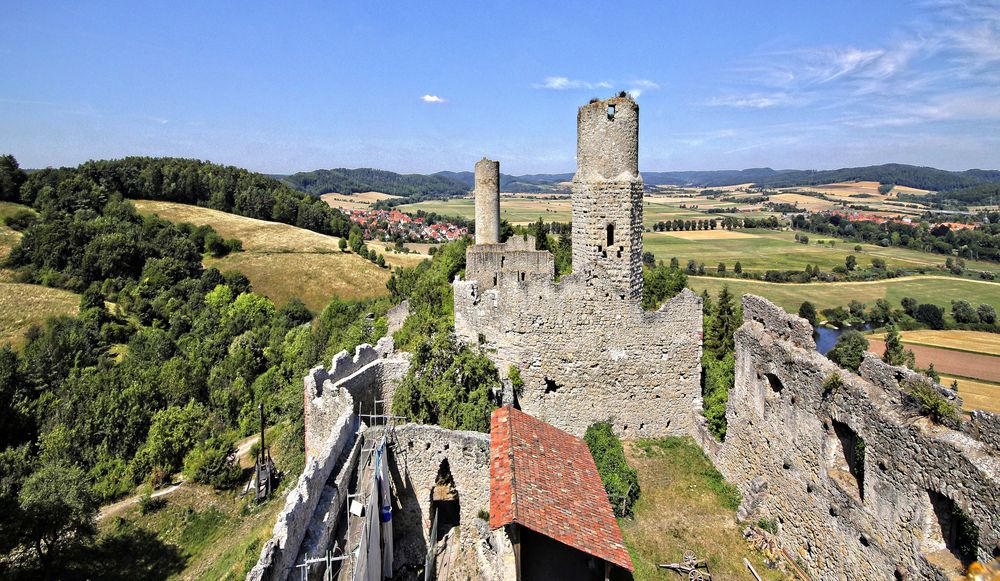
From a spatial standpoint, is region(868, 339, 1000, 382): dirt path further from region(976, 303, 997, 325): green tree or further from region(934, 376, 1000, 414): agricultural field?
region(976, 303, 997, 325): green tree

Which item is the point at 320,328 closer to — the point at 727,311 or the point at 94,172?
the point at 727,311

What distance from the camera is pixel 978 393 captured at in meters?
36.3

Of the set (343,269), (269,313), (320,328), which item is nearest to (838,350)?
(320,328)

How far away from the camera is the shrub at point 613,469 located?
1316cm

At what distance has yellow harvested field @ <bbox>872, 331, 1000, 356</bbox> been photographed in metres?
47.8

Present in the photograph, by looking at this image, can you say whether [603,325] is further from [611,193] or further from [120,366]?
[120,366]

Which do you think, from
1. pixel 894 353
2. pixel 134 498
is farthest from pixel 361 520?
pixel 894 353

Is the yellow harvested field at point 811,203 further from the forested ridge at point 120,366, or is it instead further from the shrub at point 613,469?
the shrub at point 613,469

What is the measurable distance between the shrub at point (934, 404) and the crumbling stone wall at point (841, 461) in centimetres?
17

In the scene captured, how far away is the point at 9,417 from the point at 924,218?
17432 cm

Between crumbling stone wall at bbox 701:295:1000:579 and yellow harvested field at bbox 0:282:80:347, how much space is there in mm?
62511

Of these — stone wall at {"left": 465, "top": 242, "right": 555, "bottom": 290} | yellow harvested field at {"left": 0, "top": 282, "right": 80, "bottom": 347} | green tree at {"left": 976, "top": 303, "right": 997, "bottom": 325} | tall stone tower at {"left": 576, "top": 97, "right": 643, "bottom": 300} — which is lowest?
green tree at {"left": 976, "top": 303, "right": 997, "bottom": 325}

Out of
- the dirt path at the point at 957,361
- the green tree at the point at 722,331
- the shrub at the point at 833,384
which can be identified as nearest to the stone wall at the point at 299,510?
the shrub at the point at 833,384

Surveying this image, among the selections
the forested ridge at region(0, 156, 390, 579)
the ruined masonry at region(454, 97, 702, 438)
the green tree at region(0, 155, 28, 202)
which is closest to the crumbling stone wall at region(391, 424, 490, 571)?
the ruined masonry at region(454, 97, 702, 438)
